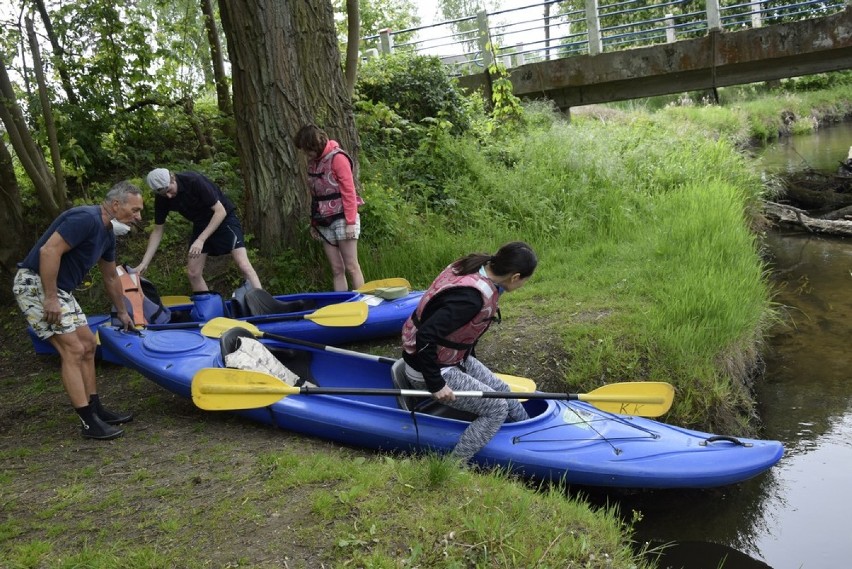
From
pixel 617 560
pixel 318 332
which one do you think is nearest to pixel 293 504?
pixel 617 560

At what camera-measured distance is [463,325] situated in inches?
144

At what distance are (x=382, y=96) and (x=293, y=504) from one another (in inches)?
311

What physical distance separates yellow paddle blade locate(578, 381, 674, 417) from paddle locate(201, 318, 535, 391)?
1.71 ft

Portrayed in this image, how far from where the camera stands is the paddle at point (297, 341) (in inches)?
183

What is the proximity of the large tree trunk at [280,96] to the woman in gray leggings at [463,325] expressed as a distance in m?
3.55

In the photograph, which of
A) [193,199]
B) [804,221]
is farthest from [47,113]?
[804,221]

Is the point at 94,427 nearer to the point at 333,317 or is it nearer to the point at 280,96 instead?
the point at 333,317

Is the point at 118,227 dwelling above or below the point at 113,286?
above

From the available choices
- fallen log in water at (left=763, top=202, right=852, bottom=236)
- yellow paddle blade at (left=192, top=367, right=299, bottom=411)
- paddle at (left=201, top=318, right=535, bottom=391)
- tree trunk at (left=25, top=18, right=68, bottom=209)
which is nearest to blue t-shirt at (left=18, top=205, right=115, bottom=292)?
yellow paddle blade at (left=192, top=367, right=299, bottom=411)

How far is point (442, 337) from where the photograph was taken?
140 inches

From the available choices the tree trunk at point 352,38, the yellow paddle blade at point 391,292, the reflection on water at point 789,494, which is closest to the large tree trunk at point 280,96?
the tree trunk at point 352,38

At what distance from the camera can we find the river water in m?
3.85

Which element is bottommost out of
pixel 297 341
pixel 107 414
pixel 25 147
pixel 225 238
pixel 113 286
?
pixel 107 414

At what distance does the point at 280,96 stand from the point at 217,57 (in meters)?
3.28
